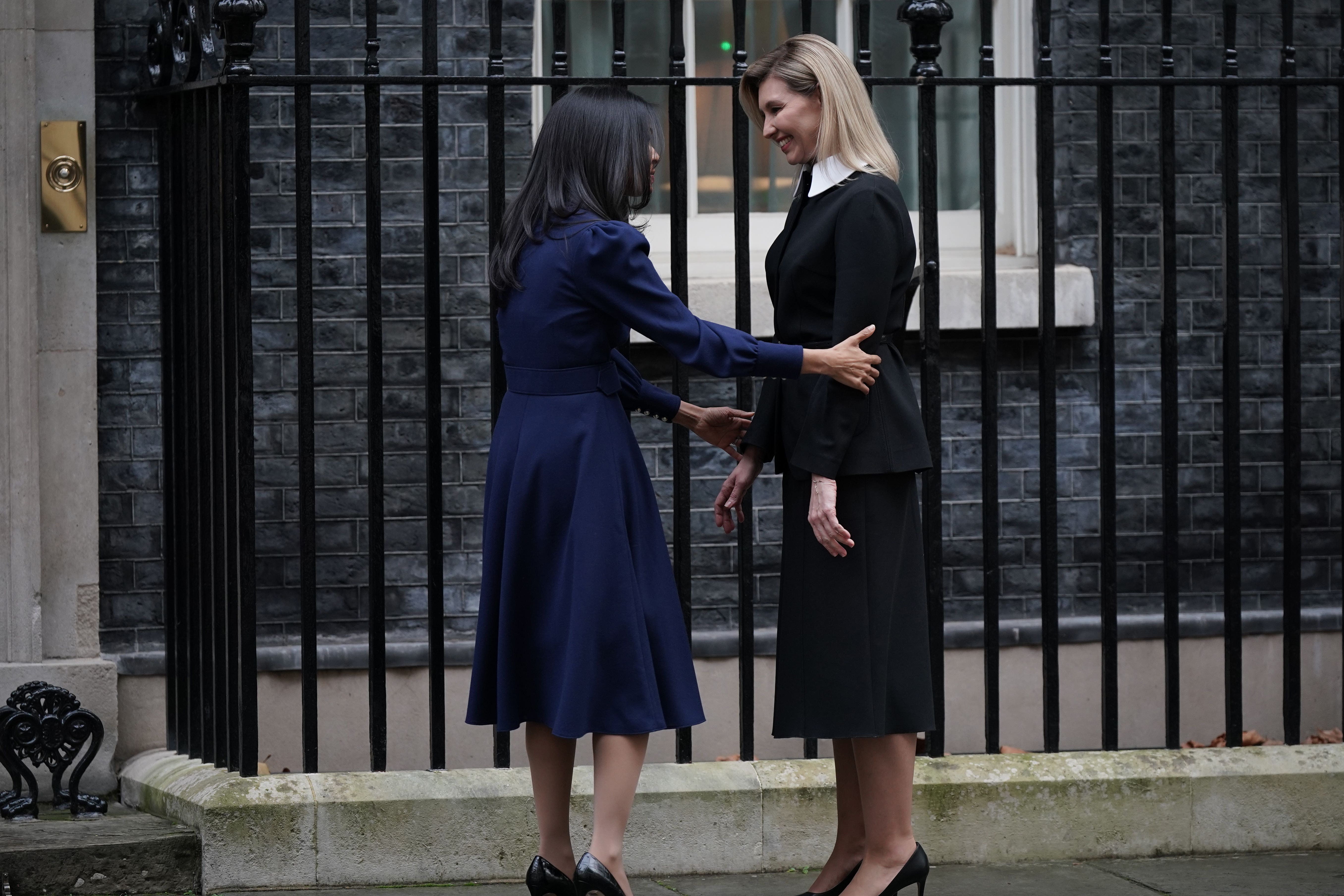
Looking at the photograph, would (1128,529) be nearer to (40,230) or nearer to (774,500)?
(774,500)

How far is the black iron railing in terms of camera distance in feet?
13.8

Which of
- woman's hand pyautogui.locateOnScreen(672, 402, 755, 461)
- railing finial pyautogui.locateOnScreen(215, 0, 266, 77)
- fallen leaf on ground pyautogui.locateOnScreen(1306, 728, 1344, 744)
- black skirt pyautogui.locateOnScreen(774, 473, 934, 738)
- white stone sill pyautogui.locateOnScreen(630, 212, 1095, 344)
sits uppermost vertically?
railing finial pyautogui.locateOnScreen(215, 0, 266, 77)

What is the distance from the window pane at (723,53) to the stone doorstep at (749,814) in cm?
263

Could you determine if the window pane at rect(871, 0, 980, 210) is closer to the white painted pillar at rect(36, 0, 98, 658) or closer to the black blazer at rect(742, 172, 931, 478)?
the black blazer at rect(742, 172, 931, 478)

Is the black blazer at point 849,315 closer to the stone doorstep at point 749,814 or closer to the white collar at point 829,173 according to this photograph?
the white collar at point 829,173

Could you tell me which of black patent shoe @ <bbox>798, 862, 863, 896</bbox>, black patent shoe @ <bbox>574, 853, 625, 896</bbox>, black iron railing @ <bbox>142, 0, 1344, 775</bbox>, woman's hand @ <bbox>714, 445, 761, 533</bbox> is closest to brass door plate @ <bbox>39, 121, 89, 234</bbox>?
black iron railing @ <bbox>142, 0, 1344, 775</bbox>

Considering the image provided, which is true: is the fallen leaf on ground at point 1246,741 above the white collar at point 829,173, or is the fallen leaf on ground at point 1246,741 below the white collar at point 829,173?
below

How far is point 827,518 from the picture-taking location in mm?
3486

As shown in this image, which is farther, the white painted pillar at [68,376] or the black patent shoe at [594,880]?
the white painted pillar at [68,376]

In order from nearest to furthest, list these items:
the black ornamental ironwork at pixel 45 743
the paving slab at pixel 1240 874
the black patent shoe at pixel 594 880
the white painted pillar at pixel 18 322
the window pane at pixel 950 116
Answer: the black patent shoe at pixel 594 880 → the paving slab at pixel 1240 874 → the black ornamental ironwork at pixel 45 743 → the white painted pillar at pixel 18 322 → the window pane at pixel 950 116

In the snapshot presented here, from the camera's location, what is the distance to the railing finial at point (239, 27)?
13.5 ft

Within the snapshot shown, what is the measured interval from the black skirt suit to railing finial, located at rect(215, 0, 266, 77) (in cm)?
157

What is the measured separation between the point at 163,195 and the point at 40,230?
1.66ft

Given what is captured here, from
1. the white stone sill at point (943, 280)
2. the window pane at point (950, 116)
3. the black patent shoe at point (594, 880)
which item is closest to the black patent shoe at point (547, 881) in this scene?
the black patent shoe at point (594, 880)
